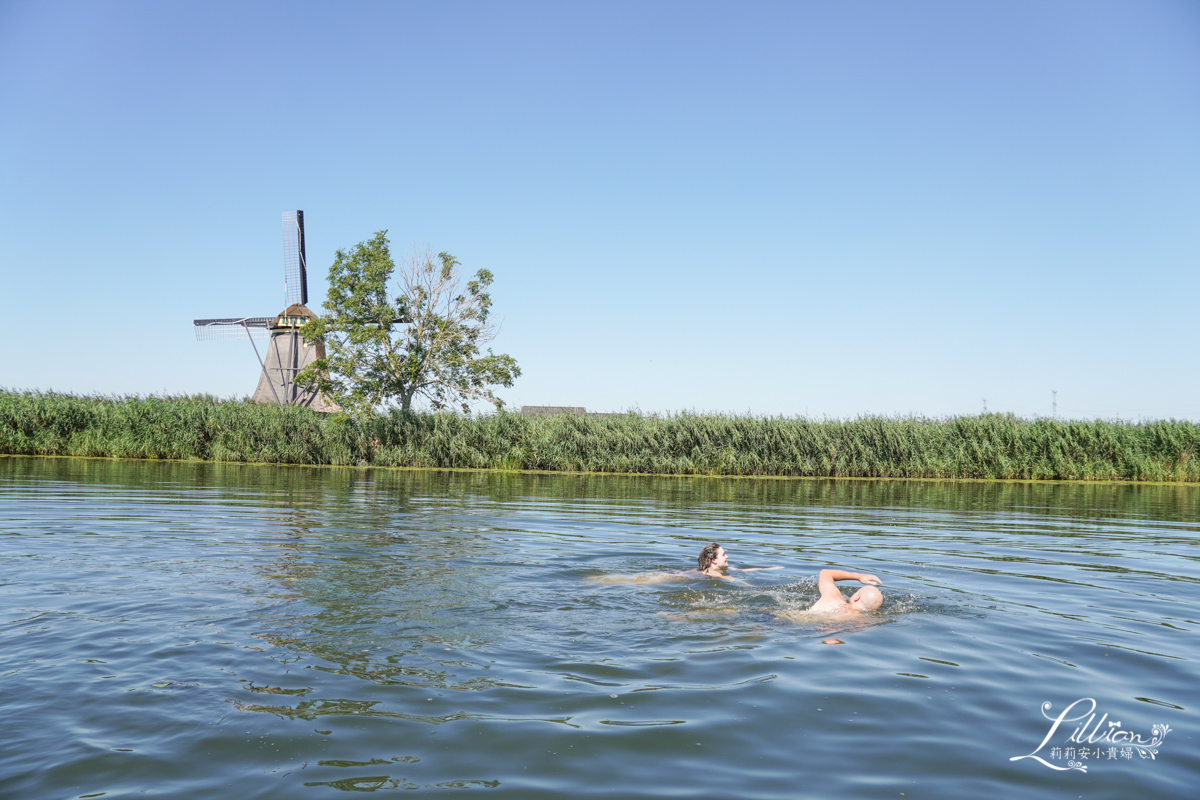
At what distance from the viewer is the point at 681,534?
A: 1287cm

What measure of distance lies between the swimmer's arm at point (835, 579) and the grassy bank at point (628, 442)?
21236 millimetres

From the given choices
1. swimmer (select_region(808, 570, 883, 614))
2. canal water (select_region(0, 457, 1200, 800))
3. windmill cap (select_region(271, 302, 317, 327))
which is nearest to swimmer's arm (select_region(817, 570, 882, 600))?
swimmer (select_region(808, 570, 883, 614))

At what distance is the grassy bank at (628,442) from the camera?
28.5m

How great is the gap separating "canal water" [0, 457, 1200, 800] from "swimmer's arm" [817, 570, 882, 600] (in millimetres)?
319

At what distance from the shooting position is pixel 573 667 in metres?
5.40

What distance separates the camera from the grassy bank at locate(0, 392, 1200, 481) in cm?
2847

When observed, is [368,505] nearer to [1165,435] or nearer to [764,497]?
[764,497]

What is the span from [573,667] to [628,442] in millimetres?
24302

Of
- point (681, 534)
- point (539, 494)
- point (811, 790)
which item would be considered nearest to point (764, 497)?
point (539, 494)

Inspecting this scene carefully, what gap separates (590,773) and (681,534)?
9233 mm

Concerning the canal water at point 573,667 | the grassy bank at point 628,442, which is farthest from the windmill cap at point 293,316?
the canal water at point 573,667

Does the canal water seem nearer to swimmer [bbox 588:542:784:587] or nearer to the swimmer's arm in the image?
swimmer [bbox 588:542:784:587]

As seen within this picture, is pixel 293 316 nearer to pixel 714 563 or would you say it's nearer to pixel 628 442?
pixel 628 442

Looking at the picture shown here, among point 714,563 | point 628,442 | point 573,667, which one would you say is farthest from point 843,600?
point 628,442
